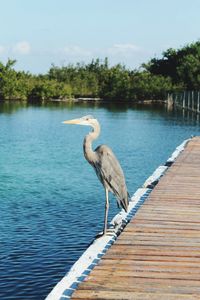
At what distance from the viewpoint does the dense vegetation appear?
86.9 metres

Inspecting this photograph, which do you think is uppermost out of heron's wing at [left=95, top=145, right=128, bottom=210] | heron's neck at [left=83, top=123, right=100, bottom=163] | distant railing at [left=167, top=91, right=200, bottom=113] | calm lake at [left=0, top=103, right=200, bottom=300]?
heron's neck at [left=83, top=123, right=100, bottom=163]

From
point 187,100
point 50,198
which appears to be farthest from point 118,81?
point 50,198

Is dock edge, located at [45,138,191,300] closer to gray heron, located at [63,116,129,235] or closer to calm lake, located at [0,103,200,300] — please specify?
gray heron, located at [63,116,129,235]

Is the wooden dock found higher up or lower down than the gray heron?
lower down

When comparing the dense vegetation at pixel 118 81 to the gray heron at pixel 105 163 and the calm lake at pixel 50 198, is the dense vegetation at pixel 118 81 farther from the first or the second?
the gray heron at pixel 105 163

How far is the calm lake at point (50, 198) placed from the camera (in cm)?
977

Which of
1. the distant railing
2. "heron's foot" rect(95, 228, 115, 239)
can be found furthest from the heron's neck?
the distant railing

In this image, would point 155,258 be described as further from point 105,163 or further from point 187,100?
point 187,100

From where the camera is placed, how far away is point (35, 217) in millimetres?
13320

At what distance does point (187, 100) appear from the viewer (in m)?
68.3

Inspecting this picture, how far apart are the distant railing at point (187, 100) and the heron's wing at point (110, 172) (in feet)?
161

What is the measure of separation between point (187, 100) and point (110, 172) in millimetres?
61248

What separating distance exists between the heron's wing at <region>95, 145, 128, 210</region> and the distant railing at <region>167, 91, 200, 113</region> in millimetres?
49037

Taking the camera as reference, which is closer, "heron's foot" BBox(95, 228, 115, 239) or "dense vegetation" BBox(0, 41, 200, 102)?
"heron's foot" BBox(95, 228, 115, 239)
